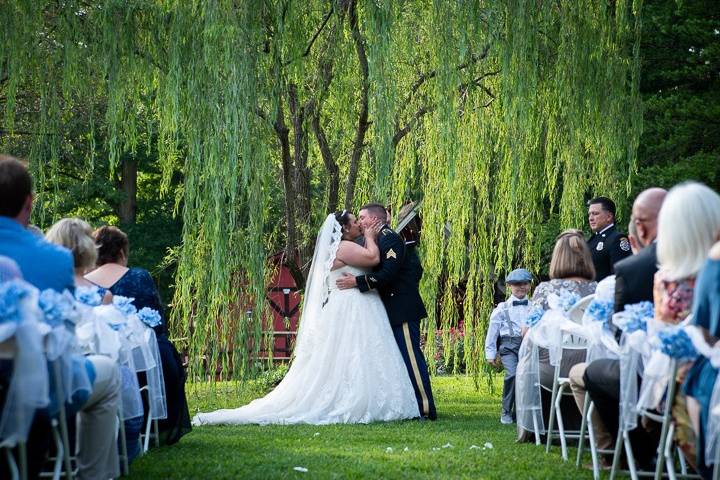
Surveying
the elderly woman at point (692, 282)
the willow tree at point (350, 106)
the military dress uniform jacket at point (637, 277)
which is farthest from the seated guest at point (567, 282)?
the willow tree at point (350, 106)

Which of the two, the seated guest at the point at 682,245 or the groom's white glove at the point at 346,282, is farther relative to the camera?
A: the groom's white glove at the point at 346,282

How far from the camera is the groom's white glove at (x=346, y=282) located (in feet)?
31.2

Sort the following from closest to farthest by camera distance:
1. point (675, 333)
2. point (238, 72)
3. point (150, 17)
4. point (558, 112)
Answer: point (675, 333)
point (238, 72)
point (150, 17)
point (558, 112)

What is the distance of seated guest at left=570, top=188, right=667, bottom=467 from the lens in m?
5.12

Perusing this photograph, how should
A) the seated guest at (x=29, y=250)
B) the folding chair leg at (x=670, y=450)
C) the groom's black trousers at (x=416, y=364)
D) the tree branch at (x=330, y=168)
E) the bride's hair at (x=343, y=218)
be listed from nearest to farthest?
the seated guest at (x=29, y=250)
the folding chair leg at (x=670, y=450)
the groom's black trousers at (x=416, y=364)
the bride's hair at (x=343, y=218)
the tree branch at (x=330, y=168)

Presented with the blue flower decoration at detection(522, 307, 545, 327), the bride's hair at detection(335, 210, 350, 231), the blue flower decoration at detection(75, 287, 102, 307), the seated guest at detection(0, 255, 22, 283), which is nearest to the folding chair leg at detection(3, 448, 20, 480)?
the seated guest at detection(0, 255, 22, 283)

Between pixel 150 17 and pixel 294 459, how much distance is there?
4.94 metres

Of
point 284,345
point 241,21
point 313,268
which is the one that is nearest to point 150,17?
point 241,21

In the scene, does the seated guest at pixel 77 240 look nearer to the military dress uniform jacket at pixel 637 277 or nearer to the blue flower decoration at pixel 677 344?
the military dress uniform jacket at pixel 637 277

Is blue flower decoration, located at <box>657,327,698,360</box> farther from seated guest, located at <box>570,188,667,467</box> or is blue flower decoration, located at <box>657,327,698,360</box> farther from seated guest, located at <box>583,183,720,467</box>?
seated guest, located at <box>570,188,667,467</box>

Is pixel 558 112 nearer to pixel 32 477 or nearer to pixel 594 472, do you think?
pixel 594 472

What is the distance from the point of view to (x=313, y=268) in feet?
32.2

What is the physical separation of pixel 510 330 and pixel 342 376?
141 centimetres

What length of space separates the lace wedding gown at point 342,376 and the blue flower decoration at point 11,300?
516 centimetres
